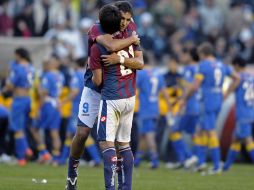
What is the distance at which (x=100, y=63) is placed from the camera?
12.6 m

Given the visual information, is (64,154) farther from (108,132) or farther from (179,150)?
(108,132)

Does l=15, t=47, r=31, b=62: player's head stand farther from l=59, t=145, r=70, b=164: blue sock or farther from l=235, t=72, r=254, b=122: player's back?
l=235, t=72, r=254, b=122: player's back

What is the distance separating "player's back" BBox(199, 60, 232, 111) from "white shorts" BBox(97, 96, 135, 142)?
664cm

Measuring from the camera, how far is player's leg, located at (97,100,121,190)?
1243 centimetres

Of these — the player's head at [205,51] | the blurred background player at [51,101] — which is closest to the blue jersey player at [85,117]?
the player's head at [205,51]

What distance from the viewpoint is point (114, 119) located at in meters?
12.6

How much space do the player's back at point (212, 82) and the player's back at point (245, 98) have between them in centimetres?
56

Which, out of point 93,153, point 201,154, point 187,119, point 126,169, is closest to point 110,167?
point 126,169

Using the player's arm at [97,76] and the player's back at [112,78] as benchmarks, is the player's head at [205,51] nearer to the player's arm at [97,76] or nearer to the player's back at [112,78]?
the player's back at [112,78]

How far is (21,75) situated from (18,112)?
0.94 m

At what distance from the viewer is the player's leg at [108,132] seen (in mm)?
12430

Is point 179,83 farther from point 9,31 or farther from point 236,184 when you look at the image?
point 9,31

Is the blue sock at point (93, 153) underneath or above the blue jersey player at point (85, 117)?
underneath

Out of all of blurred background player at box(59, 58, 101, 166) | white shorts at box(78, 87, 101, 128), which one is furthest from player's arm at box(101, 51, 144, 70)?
blurred background player at box(59, 58, 101, 166)
